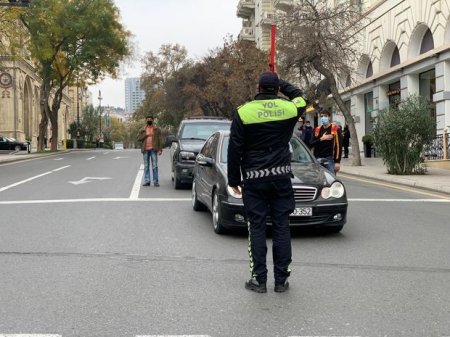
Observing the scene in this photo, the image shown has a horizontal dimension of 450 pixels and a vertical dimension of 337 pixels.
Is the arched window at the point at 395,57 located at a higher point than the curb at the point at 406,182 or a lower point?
higher

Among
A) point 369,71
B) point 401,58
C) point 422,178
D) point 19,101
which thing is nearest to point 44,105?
point 19,101

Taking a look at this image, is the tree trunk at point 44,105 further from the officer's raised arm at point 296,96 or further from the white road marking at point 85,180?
the officer's raised arm at point 296,96

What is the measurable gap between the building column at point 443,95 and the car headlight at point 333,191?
53.8 feet

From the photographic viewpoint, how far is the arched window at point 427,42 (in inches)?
964

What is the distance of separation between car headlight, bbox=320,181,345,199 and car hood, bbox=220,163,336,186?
7 centimetres

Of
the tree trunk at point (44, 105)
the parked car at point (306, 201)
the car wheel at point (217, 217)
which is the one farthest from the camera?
the tree trunk at point (44, 105)

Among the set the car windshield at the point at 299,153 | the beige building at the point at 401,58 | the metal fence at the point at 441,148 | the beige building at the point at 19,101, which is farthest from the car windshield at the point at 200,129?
the beige building at the point at 19,101

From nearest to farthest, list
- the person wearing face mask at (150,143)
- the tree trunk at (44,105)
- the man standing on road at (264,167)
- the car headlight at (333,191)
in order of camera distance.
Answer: the man standing on road at (264,167), the car headlight at (333,191), the person wearing face mask at (150,143), the tree trunk at (44,105)

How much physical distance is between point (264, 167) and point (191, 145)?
8.92 m

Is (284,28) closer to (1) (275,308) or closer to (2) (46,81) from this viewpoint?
(1) (275,308)

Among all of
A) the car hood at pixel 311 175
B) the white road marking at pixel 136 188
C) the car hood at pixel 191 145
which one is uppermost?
the car hood at pixel 191 145

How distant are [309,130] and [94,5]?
24088mm

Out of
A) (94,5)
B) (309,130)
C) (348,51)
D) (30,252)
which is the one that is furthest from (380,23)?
(30,252)

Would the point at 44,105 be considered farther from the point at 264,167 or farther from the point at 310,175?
the point at 264,167
